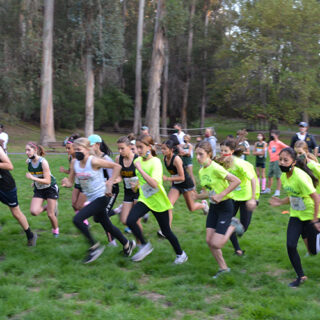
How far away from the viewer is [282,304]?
5.01m

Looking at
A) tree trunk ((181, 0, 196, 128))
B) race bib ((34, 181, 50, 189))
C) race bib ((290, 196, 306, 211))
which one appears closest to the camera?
race bib ((290, 196, 306, 211))

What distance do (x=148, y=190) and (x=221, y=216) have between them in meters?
1.13

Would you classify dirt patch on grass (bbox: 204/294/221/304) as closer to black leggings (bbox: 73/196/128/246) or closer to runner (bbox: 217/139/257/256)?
runner (bbox: 217/139/257/256)

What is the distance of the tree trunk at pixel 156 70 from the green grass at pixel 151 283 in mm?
18034

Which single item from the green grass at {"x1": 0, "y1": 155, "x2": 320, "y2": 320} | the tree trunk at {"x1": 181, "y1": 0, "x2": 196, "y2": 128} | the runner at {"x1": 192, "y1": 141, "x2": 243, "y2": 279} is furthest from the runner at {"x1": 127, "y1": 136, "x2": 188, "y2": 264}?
the tree trunk at {"x1": 181, "y1": 0, "x2": 196, "y2": 128}

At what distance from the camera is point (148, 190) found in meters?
6.20

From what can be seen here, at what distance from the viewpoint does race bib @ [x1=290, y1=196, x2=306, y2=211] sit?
546 centimetres

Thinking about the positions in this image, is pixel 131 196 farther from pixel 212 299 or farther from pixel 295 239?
pixel 295 239

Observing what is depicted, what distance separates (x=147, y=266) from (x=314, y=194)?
2538mm

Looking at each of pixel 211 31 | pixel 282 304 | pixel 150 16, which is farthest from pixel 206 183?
pixel 150 16

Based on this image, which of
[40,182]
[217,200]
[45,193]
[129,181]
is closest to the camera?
[217,200]

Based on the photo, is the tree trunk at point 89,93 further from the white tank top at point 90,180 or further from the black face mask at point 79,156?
the black face mask at point 79,156

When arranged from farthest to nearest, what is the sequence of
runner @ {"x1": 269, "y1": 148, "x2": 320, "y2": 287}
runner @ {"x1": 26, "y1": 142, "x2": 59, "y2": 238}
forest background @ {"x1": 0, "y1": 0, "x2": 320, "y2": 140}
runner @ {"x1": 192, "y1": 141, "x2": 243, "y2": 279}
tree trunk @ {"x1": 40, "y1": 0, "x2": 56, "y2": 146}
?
forest background @ {"x1": 0, "y1": 0, "x2": 320, "y2": 140}
tree trunk @ {"x1": 40, "y1": 0, "x2": 56, "y2": 146}
runner @ {"x1": 26, "y1": 142, "x2": 59, "y2": 238}
runner @ {"x1": 192, "y1": 141, "x2": 243, "y2": 279}
runner @ {"x1": 269, "y1": 148, "x2": 320, "y2": 287}

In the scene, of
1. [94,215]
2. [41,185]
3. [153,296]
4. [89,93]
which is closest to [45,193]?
[41,185]
